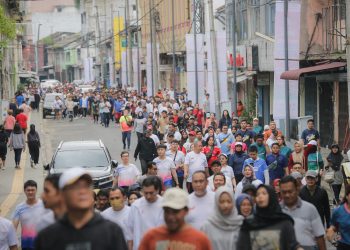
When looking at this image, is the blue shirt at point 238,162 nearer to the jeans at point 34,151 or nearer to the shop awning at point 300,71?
the shop awning at point 300,71

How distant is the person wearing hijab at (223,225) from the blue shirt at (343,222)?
2.40m

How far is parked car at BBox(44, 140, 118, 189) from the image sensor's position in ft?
73.1

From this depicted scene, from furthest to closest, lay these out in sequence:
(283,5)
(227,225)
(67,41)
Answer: (67,41) < (283,5) < (227,225)

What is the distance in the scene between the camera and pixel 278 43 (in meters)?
29.9

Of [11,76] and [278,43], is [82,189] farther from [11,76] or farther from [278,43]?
[11,76]

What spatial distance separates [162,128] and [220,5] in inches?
1113

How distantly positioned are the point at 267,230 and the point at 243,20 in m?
38.4

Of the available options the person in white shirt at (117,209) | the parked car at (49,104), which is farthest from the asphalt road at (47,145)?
the person in white shirt at (117,209)

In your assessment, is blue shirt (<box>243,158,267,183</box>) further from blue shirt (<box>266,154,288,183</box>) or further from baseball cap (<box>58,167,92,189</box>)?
baseball cap (<box>58,167,92,189</box>)

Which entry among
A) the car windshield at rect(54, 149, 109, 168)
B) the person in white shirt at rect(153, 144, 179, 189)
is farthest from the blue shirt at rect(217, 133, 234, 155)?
the person in white shirt at rect(153, 144, 179, 189)

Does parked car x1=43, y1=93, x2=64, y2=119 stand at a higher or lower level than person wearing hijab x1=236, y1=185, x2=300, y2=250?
lower

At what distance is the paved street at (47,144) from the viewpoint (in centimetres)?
2556

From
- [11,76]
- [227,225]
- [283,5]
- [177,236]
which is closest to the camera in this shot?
[177,236]

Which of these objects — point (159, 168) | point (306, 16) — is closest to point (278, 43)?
point (306, 16)
